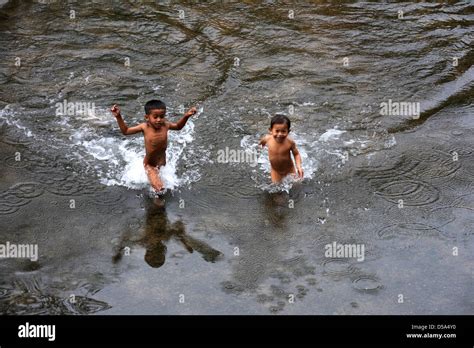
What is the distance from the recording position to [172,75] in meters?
9.52

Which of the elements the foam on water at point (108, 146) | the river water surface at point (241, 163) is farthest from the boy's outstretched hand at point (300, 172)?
the foam on water at point (108, 146)

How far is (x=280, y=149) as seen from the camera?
7195mm

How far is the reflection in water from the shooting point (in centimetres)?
620

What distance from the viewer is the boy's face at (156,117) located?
699 centimetres

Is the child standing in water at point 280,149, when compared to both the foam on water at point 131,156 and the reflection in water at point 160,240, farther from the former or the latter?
the reflection in water at point 160,240

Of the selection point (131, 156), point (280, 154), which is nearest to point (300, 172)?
point (280, 154)

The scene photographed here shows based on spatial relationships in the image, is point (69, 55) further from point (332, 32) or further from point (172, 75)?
point (332, 32)

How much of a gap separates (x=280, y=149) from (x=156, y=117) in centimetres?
125

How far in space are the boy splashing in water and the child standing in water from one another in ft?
2.83

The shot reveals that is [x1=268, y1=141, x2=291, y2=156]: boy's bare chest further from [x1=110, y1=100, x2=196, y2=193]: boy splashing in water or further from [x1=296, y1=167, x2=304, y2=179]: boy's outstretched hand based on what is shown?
[x1=110, y1=100, x2=196, y2=193]: boy splashing in water

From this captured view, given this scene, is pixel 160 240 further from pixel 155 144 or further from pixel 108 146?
pixel 108 146

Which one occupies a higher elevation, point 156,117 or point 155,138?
point 156,117

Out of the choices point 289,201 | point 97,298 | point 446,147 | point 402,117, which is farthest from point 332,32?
point 97,298
